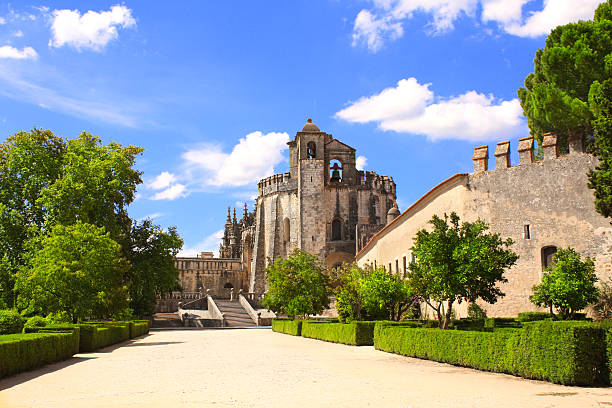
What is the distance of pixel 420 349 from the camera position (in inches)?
608

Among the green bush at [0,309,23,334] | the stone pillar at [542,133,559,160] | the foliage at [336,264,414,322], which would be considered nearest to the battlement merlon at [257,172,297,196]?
the foliage at [336,264,414,322]

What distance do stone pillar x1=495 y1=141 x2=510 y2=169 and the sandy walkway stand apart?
13.7 metres

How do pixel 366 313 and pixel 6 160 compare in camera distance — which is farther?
pixel 6 160

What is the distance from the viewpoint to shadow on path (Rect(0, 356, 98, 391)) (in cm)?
1134

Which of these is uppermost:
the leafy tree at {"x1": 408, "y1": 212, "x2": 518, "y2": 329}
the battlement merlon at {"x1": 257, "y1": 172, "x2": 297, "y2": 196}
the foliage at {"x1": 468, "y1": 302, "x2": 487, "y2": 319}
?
the battlement merlon at {"x1": 257, "y1": 172, "x2": 297, "y2": 196}

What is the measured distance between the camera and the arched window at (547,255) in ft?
78.4

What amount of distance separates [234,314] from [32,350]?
37.6 m

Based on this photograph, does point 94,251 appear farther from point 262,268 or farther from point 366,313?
point 262,268

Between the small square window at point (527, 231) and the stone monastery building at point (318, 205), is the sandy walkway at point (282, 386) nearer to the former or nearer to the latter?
the small square window at point (527, 231)

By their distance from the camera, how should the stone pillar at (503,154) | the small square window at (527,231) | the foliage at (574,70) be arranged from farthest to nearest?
the stone pillar at (503,154) → the small square window at (527,231) → the foliage at (574,70)

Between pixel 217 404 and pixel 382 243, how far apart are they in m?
31.5

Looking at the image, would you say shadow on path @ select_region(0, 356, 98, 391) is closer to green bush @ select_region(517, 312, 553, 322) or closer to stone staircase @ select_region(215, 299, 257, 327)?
green bush @ select_region(517, 312, 553, 322)

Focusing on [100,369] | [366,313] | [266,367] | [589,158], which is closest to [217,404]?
[266,367]

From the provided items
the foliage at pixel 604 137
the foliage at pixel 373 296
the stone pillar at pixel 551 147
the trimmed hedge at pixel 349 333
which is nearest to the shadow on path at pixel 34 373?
the trimmed hedge at pixel 349 333
